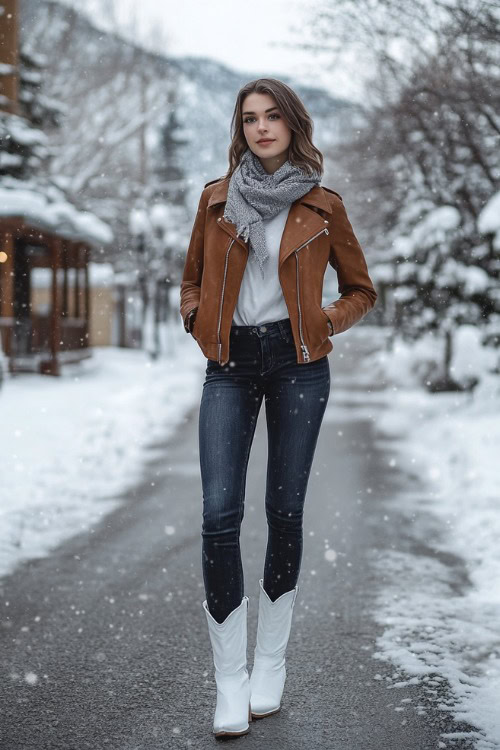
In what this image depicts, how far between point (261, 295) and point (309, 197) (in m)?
0.37

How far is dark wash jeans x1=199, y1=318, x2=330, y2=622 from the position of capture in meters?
3.00

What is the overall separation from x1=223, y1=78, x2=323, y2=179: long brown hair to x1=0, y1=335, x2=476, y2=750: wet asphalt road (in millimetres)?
1862

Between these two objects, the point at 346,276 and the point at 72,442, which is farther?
the point at 72,442

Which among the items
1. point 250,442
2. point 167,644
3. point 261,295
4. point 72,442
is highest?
point 261,295

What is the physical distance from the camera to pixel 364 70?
44.2 ft

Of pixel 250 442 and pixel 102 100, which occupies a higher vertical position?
pixel 102 100

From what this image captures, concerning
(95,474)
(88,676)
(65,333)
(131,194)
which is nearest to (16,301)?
(65,333)

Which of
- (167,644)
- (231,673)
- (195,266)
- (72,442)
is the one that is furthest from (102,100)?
(231,673)

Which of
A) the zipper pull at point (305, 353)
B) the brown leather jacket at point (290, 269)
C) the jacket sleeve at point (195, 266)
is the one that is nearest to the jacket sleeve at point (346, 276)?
the brown leather jacket at point (290, 269)

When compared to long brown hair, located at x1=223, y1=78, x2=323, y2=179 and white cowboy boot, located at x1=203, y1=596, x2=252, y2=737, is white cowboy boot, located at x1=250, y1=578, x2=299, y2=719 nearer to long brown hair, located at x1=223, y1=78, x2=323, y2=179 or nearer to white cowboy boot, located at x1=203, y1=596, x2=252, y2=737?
white cowboy boot, located at x1=203, y1=596, x2=252, y2=737

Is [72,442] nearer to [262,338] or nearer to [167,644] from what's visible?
[167,644]

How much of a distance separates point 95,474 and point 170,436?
328 centimetres

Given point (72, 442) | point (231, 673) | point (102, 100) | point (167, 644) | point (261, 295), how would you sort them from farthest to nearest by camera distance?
point (102, 100)
point (72, 442)
point (167, 644)
point (261, 295)
point (231, 673)

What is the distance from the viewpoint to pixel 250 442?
3158 mm
